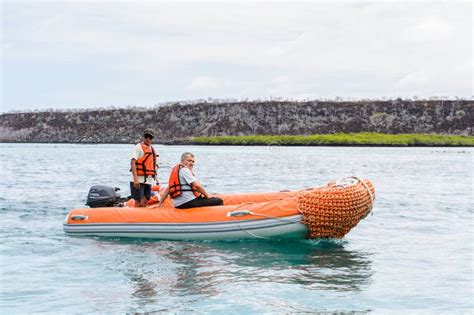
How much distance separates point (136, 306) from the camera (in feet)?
26.6

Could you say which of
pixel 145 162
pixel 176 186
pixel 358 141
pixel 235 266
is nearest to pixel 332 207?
pixel 235 266

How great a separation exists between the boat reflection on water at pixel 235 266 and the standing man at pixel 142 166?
98cm

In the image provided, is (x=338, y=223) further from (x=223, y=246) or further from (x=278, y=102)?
(x=278, y=102)

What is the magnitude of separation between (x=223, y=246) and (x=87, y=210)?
277 cm

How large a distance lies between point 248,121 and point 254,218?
88842 mm

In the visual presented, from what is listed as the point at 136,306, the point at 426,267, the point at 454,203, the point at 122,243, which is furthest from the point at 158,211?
the point at 454,203

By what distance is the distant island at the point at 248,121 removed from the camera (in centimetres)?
9312

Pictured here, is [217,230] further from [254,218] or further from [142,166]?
[142,166]

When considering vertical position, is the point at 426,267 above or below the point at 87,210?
below

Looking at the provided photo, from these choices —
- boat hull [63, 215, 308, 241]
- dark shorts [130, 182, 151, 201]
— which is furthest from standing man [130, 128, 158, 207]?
boat hull [63, 215, 308, 241]

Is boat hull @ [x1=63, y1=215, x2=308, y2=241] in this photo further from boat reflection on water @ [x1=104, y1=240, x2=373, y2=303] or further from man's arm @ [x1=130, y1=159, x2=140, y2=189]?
man's arm @ [x1=130, y1=159, x2=140, y2=189]

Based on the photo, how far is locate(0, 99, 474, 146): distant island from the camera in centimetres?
9312

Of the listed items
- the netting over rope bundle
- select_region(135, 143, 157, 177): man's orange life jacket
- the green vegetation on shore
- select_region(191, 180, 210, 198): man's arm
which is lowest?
the green vegetation on shore

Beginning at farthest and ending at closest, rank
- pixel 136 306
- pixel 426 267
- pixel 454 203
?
pixel 454 203, pixel 426 267, pixel 136 306
